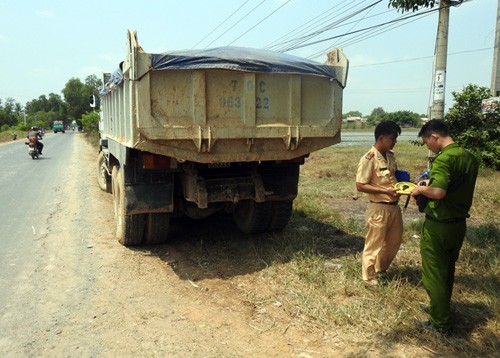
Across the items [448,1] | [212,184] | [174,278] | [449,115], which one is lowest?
[174,278]

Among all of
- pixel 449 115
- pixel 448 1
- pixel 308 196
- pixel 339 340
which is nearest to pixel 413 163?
pixel 449 115

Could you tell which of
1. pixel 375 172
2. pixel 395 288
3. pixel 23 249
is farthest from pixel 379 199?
pixel 23 249

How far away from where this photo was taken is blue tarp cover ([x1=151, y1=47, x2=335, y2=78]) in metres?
4.40

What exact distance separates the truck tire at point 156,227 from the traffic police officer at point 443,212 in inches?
130

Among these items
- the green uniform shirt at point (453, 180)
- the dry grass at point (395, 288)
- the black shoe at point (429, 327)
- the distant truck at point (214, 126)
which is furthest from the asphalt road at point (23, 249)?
the green uniform shirt at point (453, 180)

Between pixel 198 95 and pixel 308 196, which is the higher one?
pixel 198 95

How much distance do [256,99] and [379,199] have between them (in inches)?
69.1

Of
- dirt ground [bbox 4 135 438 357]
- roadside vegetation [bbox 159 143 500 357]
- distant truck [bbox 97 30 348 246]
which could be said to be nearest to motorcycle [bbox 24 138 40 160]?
dirt ground [bbox 4 135 438 357]

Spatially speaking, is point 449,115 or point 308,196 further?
point 449,115

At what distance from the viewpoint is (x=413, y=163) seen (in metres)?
15.4

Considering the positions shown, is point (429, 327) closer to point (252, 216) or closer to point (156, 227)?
point (252, 216)

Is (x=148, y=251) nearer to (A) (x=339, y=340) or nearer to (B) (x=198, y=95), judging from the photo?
(B) (x=198, y=95)

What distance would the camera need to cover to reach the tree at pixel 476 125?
12.7 m

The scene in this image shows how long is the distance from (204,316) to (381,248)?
1888 mm
